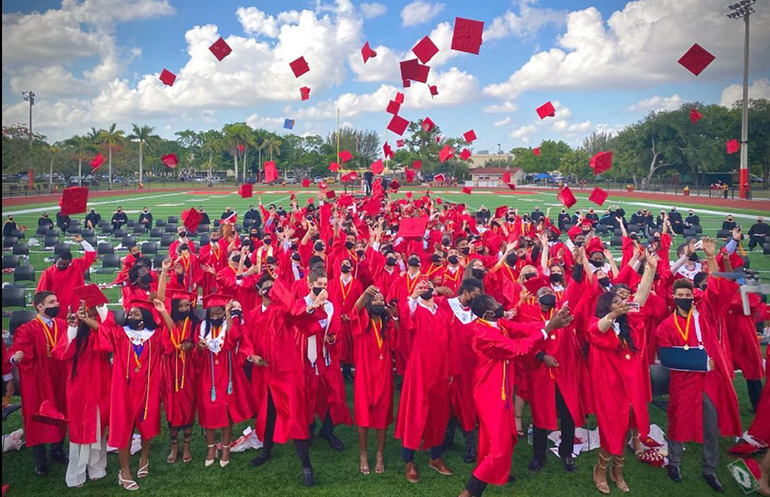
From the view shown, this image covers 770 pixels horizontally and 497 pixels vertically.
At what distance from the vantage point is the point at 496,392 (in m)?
4.43

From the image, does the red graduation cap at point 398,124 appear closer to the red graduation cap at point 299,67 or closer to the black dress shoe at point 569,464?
the red graduation cap at point 299,67

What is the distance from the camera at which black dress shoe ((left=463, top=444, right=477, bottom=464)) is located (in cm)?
545

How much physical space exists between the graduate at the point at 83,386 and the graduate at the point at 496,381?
127 inches

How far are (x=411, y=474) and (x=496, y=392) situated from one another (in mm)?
1291

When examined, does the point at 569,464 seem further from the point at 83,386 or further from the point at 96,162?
the point at 96,162

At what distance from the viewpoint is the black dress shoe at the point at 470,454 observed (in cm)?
545

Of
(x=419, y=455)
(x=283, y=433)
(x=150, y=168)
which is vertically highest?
(x=150, y=168)

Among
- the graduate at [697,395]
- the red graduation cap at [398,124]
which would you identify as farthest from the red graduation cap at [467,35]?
the graduate at [697,395]

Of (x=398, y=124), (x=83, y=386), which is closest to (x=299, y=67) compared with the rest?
(x=398, y=124)

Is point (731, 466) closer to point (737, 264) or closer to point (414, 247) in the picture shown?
point (737, 264)

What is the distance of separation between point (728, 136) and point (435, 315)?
7129 cm

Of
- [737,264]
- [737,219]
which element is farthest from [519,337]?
[737,219]

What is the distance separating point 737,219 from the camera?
30.3 meters

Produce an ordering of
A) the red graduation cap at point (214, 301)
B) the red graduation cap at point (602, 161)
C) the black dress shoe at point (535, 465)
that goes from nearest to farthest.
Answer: the black dress shoe at point (535, 465)
the red graduation cap at point (214, 301)
the red graduation cap at point (602, 161)
